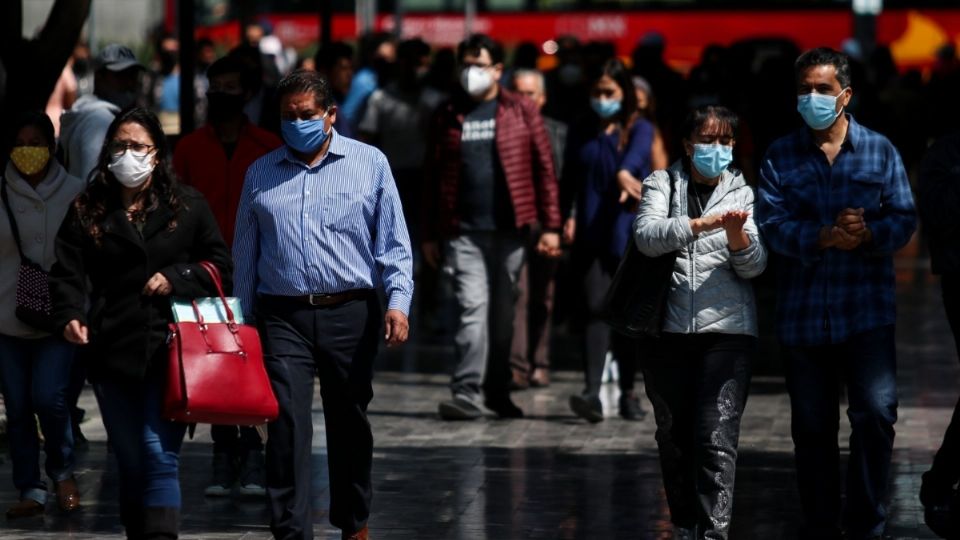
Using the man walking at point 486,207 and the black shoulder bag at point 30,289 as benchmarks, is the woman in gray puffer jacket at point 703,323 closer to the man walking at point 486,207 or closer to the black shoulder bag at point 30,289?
the black shoulder bag at point 30,289

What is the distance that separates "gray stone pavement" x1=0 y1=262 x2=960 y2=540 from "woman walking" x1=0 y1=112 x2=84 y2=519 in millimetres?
189

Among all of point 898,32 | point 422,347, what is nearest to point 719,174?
point 422,347

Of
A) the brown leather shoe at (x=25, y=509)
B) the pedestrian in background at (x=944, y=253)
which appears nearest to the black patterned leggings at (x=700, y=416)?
the pedestrian in background at (x=944, y=253)

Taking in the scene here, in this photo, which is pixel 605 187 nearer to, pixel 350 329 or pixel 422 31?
pixel 350 329

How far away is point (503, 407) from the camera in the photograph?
1103cm

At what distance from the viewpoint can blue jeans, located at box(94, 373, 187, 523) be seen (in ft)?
22.0

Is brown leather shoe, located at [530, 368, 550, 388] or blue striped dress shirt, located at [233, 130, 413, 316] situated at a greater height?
blue striped dress shirt, located at [233, 130, 413, 316]

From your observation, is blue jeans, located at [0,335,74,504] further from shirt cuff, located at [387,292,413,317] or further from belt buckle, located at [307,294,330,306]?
shirt cuff, located at [387,292,413,317]

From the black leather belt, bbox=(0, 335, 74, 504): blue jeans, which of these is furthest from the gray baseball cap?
the black leather belt

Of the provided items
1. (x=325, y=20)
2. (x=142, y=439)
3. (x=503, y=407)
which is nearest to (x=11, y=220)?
(x=142, y=439)

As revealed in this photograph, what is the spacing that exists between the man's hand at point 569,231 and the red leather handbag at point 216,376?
447 cm

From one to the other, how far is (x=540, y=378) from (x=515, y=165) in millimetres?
1991

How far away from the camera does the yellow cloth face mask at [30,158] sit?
8.20 metres

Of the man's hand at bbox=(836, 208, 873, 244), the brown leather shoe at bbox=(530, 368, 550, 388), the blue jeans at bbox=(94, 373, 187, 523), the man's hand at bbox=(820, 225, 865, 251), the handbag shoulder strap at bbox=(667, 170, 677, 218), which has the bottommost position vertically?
the brown leather shoe at bbox=(530, 368, 550, 388)
